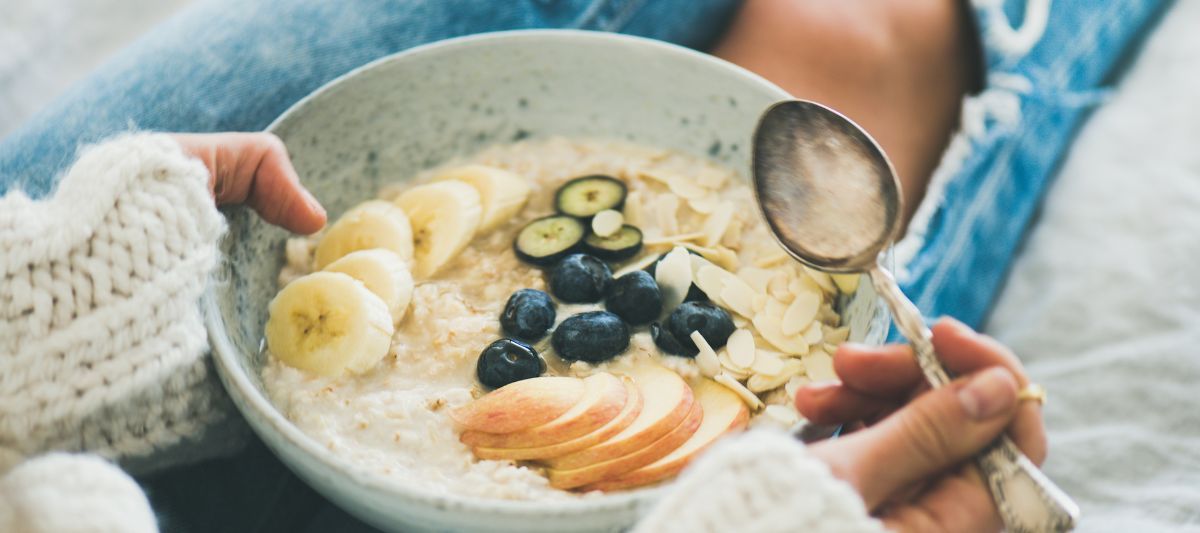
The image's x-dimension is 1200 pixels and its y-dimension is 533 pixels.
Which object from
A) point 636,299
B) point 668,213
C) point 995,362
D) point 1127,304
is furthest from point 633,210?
point 1127,304

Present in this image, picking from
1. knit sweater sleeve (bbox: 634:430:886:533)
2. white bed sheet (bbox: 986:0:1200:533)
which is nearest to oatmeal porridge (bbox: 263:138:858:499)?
knit sweater sleeve (bbox: 634:430:886:533)

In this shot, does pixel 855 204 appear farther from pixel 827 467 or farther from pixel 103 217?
pixel 103 217

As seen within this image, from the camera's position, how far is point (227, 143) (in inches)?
27.8

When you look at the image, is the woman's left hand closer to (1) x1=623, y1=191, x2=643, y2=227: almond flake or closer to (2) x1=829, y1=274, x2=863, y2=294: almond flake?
(1) x1=623, y1=191, x2=643, y2=227: almond flake

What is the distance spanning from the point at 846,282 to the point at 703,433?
0.60 feet

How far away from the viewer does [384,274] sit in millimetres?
735

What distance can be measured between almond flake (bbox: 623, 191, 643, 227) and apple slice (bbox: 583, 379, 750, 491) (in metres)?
0.18

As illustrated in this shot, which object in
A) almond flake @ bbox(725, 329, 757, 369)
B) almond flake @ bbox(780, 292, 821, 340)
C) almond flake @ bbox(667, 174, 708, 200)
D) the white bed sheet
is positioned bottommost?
the white bed sheet

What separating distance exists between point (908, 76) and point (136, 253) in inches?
30.0

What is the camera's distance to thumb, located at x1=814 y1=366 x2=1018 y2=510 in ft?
1.75

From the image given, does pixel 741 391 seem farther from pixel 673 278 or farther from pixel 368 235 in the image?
pixel 368 235

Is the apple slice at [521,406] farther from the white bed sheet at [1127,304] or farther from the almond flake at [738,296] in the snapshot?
the white bed sheet at [1127,304]

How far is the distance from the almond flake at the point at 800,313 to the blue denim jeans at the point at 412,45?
21 cm

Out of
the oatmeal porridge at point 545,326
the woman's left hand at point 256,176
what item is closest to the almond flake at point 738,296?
the oatmeal porridge at point 545,326
